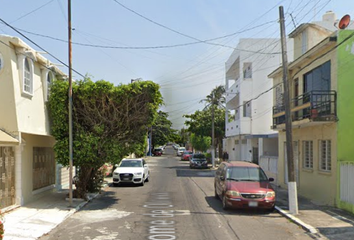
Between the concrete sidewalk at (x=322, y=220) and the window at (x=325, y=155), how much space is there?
5.08 feet

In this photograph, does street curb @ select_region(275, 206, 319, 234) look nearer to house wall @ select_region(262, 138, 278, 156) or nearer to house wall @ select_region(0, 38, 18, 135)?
house wall @ select_region(0, 38, 18, 135)

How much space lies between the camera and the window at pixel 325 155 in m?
14.1

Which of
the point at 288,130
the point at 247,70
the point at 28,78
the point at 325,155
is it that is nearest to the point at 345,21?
the point at 288,130

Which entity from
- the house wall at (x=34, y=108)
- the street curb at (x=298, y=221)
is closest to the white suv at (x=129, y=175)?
the house wall at (x=34, y=108)

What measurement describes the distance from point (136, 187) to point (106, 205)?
6.41 meters

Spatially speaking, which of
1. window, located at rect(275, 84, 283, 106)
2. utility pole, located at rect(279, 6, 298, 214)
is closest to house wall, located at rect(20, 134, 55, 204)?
utility pole, located at rect(279, 6, 298, 214)

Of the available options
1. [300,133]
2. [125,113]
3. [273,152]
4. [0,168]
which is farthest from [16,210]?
[273,152]

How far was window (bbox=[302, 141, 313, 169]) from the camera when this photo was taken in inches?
633

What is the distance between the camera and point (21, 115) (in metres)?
12.0

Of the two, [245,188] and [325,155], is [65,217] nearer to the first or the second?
[245,188]

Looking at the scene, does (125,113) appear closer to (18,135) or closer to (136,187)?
(18,135)

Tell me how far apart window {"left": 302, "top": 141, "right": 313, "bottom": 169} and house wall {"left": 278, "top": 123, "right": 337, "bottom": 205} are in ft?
0.59

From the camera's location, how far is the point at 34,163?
14.8 metres

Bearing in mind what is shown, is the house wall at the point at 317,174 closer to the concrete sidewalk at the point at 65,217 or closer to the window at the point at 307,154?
the window at the point at 307,154
